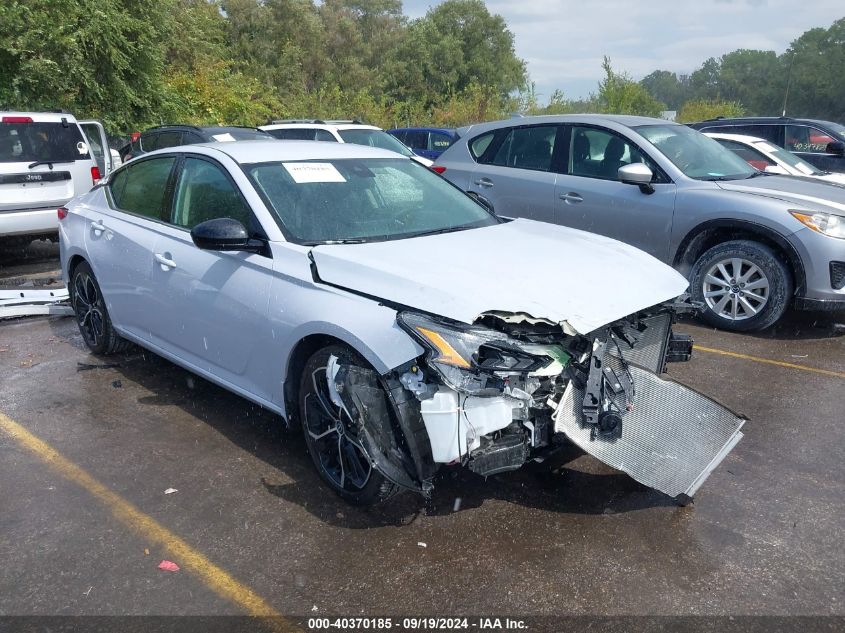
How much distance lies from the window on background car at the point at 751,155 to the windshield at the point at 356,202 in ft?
19.5

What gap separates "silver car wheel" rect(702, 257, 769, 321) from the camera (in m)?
6.57

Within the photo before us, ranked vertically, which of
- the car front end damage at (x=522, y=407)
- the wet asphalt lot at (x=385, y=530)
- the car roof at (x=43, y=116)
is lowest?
the wet asphalt lot at (x=385, y=530)

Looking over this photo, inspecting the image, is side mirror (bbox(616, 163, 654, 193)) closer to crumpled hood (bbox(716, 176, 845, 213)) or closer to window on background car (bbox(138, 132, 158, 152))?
crumpled hood (bbox(716, 176, 845, 213))

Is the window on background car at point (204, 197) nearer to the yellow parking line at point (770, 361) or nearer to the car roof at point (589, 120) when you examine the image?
the yellow parking line at point (770, 361)

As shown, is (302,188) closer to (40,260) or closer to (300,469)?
(300,469)

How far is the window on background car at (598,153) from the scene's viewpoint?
7320 mm

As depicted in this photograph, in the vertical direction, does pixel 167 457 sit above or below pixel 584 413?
below

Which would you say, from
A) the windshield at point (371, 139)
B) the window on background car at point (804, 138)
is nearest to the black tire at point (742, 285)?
the window on background car at point (804, 138)

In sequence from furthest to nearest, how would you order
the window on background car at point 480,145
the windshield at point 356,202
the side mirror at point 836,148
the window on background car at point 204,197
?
the side mirror at point 836,148, the window on background car at point 480,145, the window on background car at point 204,197, the windshield at point 356,202

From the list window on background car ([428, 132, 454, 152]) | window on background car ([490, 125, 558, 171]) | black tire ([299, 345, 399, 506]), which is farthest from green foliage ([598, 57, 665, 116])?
black tire ([299, 345, 399, 506])

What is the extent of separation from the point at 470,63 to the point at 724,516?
48.7 m

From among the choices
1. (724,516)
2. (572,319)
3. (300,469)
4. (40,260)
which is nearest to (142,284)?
(300,469)

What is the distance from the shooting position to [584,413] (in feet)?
11.2

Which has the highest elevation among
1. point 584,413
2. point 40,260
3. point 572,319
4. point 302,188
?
point 302,188
